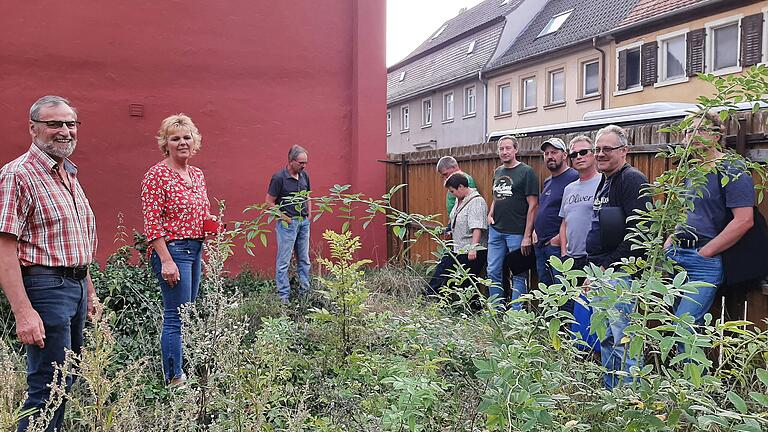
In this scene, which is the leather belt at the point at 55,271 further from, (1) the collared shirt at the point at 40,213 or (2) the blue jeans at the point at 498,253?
(2) the blue jeans at the point at 498,253

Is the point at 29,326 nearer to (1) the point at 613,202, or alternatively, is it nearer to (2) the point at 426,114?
(1) the point at 613,202

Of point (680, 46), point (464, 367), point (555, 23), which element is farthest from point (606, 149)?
point (555, 23)

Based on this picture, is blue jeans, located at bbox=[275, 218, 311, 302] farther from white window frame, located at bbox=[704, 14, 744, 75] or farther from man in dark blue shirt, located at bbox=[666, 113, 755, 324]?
white window frame, located at bbox=[704, 14, 744, 75]

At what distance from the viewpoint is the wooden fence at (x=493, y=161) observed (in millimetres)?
4152

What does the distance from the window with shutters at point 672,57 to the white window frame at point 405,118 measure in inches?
619

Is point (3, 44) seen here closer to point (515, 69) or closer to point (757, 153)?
point (757, 153)

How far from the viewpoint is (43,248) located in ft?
10.3

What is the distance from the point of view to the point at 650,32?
63.3ft

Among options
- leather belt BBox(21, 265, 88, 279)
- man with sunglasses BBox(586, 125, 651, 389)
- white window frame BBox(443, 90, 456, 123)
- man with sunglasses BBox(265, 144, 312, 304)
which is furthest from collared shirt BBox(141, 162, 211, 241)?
white window frame BBox(443, 90, 456, 123)

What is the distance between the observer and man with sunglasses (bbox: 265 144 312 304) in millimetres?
7262

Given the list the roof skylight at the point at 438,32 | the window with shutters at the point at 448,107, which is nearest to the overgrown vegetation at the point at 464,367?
the window with shutters at the point at 448,107

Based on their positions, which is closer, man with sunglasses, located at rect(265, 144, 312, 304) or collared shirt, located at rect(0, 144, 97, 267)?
collared shirt, located at rect(0, 144, 97, 267)

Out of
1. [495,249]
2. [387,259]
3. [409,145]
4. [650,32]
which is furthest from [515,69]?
[495,249]

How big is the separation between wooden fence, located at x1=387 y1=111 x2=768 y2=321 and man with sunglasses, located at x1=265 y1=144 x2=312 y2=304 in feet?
4.26
